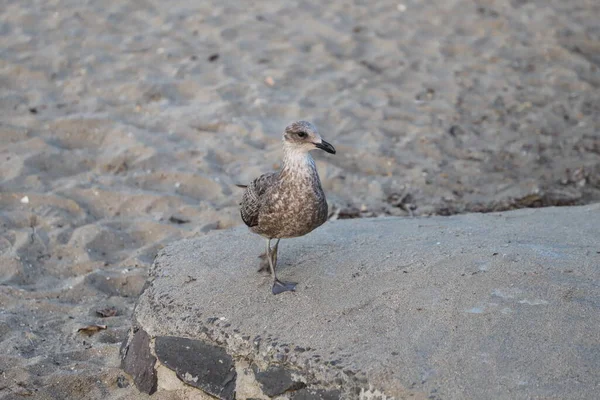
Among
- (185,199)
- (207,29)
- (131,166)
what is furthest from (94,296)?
(207,29)

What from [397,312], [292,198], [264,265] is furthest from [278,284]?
[397,312]

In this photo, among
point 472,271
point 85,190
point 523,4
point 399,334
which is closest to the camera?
point 399,334

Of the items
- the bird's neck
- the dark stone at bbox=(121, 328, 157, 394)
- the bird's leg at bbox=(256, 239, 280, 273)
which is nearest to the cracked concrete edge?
the dark stone at bbox=(121, 328, 157, 394)

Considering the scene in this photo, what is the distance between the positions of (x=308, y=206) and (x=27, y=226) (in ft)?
8.30

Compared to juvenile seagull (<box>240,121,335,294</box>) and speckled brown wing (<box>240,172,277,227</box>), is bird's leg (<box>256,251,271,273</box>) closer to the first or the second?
juvenile seagull (<box>240,121,335,294</box>)

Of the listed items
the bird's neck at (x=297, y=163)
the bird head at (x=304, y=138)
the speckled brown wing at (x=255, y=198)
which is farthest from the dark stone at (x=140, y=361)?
the bird head at (x=304, y=138)

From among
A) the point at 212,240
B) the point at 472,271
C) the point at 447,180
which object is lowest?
the point at 447,180

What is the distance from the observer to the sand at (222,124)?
5.00m

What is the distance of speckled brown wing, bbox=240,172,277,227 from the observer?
4.10 meters

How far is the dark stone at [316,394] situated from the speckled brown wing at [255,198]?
3.38ft

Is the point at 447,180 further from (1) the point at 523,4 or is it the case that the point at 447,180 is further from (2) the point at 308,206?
(1) the point at 523,4

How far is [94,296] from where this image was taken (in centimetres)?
486

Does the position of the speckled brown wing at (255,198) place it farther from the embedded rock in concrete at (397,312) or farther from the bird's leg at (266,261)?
the embedded rock in concrete at (397,312)

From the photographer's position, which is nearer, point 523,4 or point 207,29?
point 207,29
